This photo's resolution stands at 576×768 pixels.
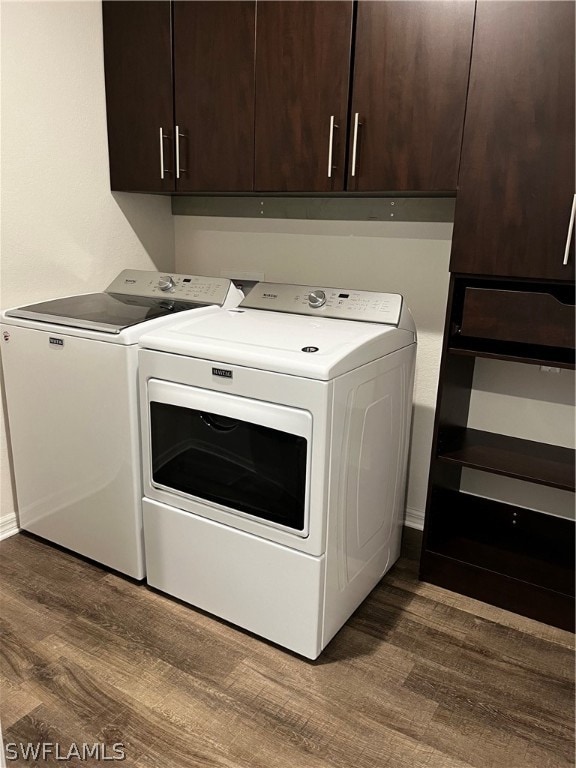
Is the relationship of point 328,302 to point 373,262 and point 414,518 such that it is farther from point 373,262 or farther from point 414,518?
point 414,518

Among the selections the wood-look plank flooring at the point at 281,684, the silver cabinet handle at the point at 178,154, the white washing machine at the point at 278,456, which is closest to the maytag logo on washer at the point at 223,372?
the white washing machine at the point at 278,456

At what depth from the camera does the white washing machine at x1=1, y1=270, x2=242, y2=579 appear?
195 cm

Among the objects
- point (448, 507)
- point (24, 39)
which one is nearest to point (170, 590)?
point (448, 507)

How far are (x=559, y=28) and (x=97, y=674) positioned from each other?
2.17 metres

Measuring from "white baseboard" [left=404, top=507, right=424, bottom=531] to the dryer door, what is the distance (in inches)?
38.5

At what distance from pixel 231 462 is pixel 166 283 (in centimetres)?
96

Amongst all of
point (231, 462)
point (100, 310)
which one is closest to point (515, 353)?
point (231, 462)

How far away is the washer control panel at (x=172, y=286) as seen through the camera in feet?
7.51

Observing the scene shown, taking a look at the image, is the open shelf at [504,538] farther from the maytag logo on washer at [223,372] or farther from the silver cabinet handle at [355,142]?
the silver cabinet handle at [355,142]

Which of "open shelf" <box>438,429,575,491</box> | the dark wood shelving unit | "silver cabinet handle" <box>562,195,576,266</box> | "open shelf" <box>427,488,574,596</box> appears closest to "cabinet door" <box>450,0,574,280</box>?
"silver cabinet handle" <box>562,195,576,266</box>

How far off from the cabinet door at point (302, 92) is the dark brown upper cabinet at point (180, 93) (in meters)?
0.07

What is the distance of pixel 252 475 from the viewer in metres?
1.75

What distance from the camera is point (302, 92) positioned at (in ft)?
6.37

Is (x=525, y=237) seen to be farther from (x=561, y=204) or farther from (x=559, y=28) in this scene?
(x=559, y=28)
